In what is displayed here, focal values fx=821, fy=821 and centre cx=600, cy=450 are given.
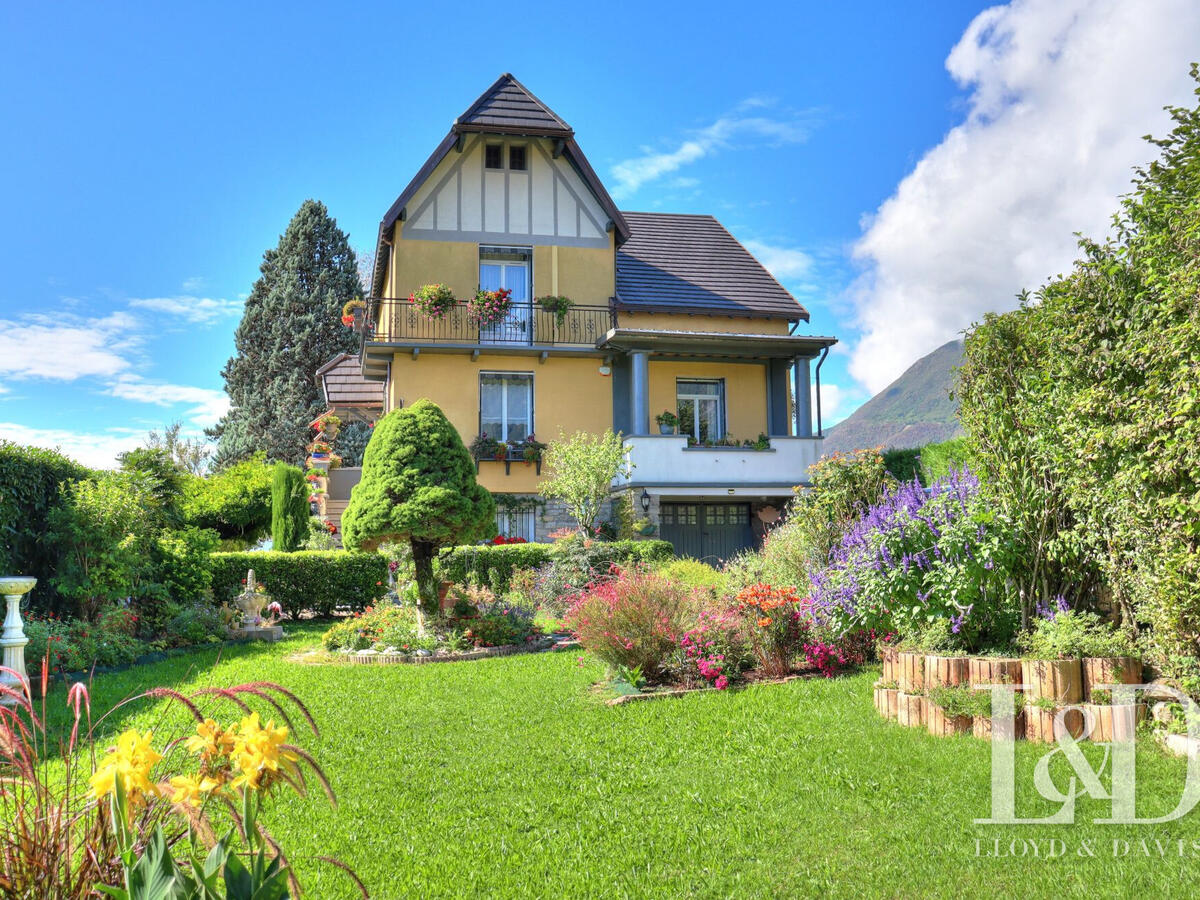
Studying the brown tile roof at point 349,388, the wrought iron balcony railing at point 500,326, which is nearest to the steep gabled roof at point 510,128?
the wrought iron balcony railing at point 500,326

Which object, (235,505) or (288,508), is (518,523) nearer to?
(288,508)

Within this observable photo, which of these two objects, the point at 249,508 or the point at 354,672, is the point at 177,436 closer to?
the point at 249,508

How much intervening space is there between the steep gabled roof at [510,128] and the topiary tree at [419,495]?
9560 mm

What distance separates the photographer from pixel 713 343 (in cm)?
1922

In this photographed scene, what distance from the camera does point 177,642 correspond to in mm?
11672

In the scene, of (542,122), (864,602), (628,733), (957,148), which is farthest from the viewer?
(542,122)

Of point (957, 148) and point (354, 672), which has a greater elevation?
point (957, 148)

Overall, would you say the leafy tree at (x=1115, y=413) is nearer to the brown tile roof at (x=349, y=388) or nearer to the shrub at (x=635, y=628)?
the shrub at (x=635, y=628)

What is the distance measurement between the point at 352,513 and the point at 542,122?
41.0 feet

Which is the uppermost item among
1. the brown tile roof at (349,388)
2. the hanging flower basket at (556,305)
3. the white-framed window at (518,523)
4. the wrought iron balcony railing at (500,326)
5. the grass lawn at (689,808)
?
the hanging flower basket at (556,305)

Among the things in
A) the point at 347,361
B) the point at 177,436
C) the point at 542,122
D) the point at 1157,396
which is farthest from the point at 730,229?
the point at 177,436

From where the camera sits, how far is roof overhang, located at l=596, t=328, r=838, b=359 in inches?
736

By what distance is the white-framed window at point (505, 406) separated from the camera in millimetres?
19797

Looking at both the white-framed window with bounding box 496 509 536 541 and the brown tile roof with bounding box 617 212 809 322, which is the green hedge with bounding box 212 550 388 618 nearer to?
the white-framed window with bounding box 496 509 536 541
